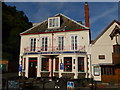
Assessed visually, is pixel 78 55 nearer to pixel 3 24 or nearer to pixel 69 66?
pixel 69 66

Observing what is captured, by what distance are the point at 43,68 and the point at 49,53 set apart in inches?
104

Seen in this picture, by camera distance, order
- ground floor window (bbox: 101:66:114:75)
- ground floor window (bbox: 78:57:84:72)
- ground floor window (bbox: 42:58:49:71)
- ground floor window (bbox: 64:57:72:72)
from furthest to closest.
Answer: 1. ground floor window (bbox: 42:58:49:71)
2. ground floor window (bbox: 64:57:72:72)
3. ground floor window (bbox: 78:57:84:72)
4. ground floor window (bbox: 101:66:114:75)

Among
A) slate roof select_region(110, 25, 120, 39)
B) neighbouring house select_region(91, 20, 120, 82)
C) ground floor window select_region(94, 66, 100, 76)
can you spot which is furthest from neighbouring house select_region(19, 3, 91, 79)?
slate roof select_region(110, 25, 120, 39)

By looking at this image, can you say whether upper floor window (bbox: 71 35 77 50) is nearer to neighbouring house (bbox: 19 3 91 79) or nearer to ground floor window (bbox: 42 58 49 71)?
neighbouring house (bbox: 19 3 91 79)

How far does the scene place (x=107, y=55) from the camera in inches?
738

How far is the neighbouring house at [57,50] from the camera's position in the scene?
62.0 ft

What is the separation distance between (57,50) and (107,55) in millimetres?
6974

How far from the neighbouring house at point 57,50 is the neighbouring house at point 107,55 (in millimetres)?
1174

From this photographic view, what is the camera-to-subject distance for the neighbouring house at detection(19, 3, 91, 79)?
1889cm

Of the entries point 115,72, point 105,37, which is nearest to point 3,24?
point 105,37

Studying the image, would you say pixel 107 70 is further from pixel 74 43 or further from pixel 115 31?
pixel 74 43

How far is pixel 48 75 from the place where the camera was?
1989 centimetres

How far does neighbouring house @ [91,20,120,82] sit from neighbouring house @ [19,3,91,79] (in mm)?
1174

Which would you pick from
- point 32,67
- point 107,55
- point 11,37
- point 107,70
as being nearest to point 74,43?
point 107,55
